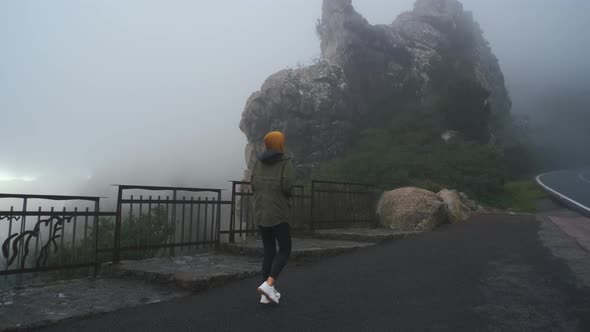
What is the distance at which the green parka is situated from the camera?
454cm

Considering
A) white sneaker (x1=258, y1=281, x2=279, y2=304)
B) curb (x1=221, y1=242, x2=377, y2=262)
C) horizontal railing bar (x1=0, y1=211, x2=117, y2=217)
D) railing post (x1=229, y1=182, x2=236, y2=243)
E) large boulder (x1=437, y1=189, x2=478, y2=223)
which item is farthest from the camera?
large boulder (x1=437, y1=189, x2=478, y2=223)

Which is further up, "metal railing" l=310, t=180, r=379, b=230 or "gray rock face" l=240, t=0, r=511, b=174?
"gray rock face" l=240, t=0, r=511, b=174

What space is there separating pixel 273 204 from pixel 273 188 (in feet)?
0.61

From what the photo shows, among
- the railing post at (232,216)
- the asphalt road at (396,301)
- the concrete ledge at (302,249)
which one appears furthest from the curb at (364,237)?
the railing post at (232,216)

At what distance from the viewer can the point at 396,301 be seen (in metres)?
4.54

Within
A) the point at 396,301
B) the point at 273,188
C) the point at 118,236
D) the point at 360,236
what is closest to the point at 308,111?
the point at 360,236

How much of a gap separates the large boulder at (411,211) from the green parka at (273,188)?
7434 mm

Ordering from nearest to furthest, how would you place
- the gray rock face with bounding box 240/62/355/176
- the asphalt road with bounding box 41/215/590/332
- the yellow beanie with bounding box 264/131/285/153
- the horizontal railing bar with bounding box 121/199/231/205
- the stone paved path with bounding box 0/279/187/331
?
1. the asphalt road with bounding box 41/215/590/332
2. the stone paved path with bounding box 0/279/187/331
3. the yellow beanie with bounding box 264/131/285/153
4. the horizontal railing bar with bounding box 121/199/231/205
5. the gray rock face with bounding box 240/62/355/176

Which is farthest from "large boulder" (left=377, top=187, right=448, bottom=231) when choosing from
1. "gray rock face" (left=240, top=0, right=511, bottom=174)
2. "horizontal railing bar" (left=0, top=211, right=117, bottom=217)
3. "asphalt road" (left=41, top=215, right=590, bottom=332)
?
"gray rock face" (left=240, top=0, right=511, bottom=174)

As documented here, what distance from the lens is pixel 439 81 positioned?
4528 centimetres

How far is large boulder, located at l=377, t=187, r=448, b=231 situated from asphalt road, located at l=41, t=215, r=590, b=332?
4.06 meters

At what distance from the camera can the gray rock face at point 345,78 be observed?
40969 mm

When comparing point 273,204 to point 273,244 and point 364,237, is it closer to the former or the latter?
point 273,244

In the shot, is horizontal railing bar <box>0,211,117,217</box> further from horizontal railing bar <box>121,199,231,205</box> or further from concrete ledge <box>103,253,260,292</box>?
concrete ledge <box>103,253,260,292</box>
